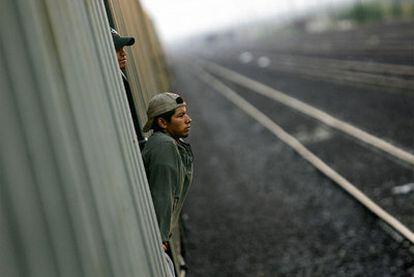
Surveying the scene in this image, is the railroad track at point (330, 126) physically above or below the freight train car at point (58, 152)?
below

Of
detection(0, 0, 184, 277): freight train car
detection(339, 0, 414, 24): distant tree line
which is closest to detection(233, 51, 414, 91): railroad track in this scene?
detection(0, 0, 184, 277): freight train car

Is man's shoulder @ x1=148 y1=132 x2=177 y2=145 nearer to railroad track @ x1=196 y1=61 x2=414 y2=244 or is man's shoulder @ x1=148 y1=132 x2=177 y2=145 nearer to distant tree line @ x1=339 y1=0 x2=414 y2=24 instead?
railroad track @ x1=196 y1=61 x2=414 y2=244

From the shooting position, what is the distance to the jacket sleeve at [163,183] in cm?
311

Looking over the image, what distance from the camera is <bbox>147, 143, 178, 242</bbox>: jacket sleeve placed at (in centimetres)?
311

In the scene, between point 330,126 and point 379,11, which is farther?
point 379,11

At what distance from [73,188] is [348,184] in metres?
6.23

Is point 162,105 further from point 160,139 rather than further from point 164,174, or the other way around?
point 164,174

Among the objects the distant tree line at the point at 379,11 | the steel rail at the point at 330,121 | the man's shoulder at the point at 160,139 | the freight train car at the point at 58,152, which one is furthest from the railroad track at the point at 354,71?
the distant tree line at the point at 379,11

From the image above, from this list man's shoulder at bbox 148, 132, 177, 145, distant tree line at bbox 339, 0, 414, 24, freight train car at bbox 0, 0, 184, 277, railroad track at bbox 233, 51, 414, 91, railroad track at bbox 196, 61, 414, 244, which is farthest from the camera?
distant tree line at bbox 339, 0, 414, 24

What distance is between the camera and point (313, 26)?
59375 mm

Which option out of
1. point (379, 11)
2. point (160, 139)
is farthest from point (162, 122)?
point (379, 11)

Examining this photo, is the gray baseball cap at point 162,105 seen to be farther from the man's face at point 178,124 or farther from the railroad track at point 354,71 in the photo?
the railroad track at point 354,71

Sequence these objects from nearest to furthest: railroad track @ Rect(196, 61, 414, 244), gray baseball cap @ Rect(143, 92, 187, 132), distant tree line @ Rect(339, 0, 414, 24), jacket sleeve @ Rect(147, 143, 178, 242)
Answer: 1. jacket sleeve @ Rect(147, 143, 178, 242)
2. gray baseball cap @ Rect(143, 92, 187, 132)
3. railroad track @ Rect(196, 61, 414, 244)
4. distant tree line @ Rect(339, 0, 414, 24)

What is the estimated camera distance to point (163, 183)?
3.11 metres
